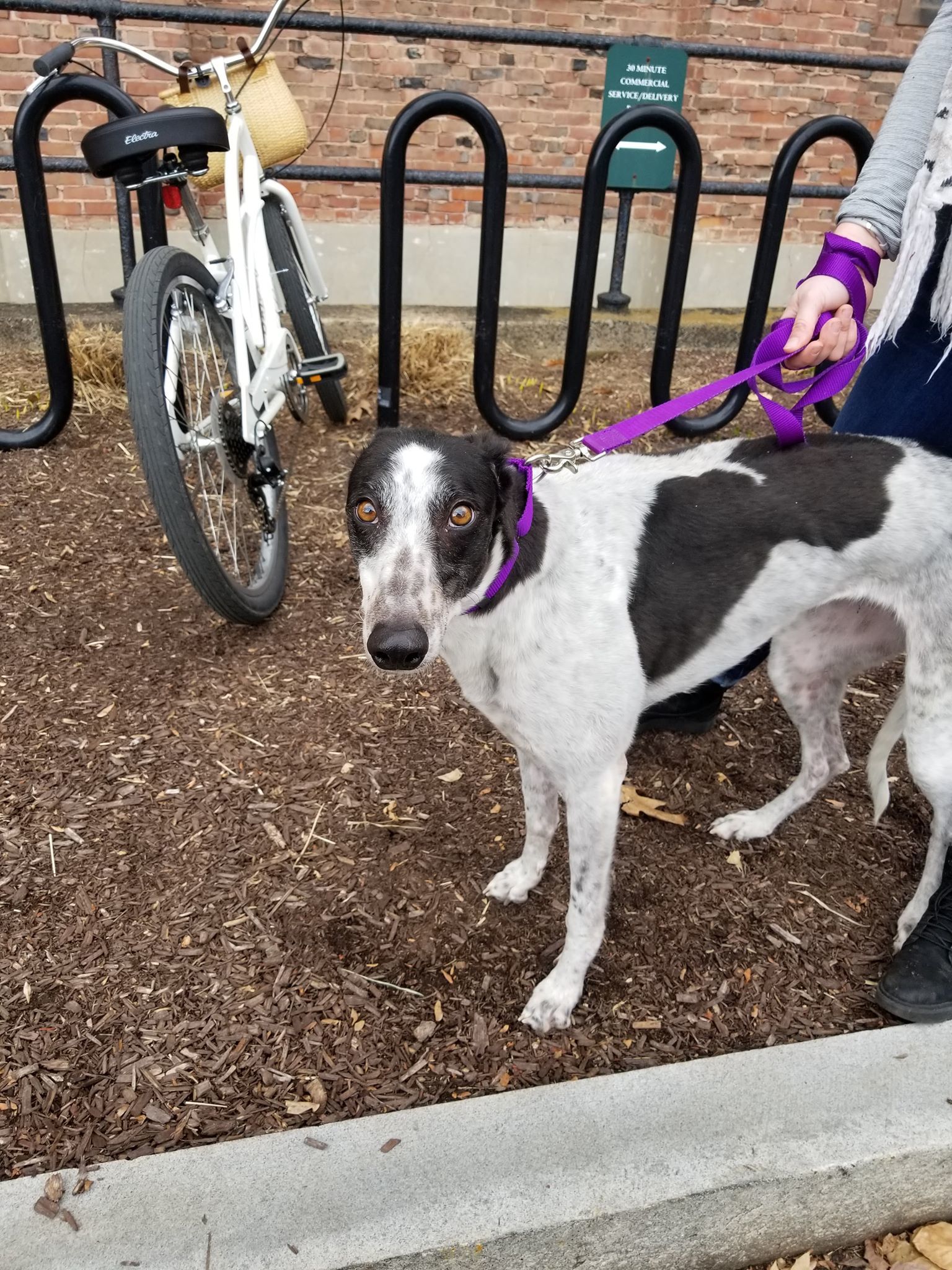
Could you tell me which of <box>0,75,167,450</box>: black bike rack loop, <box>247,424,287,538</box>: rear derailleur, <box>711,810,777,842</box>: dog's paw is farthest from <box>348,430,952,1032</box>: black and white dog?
<box>0,75,167,450</box>: black bike rack loop

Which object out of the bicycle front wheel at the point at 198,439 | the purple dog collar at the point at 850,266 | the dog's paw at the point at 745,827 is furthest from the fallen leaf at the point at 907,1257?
the bicycle front wheel at the point at 198,439

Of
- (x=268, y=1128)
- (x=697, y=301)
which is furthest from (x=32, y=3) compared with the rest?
(x=697, y=301)

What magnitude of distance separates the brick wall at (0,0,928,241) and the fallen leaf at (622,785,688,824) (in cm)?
625

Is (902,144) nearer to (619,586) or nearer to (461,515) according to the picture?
(619,586)

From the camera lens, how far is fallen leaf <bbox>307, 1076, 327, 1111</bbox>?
193 centimetres

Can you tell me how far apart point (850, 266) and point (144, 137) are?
2120 millimetres

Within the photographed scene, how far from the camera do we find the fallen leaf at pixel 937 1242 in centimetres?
177

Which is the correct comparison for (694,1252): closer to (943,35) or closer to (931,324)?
(931,324)

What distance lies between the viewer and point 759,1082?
5.96 feet

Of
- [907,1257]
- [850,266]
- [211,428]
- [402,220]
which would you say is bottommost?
[907,1257]

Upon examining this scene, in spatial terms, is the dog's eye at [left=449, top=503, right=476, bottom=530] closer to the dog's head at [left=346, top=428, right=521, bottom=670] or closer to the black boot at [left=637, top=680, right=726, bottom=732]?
the dog's head at [left=346, top=428, right=521, bottom=670]

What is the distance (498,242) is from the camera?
4.18m

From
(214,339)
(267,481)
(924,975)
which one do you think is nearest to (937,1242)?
(924,975)

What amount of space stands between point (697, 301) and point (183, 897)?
7.44 meters
